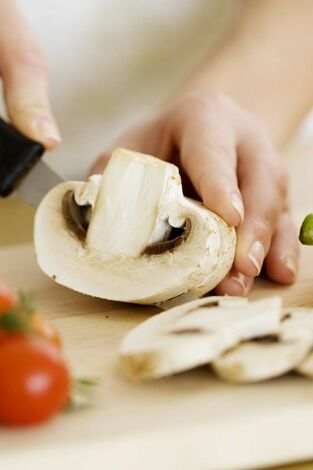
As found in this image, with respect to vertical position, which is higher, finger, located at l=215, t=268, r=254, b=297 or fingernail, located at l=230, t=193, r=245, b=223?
fingernail, located at l=230, t=193, r=245, b=223

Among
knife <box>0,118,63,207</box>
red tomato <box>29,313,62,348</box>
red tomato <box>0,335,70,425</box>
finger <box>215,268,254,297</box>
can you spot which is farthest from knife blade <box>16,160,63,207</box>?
red tomato <box>0,335,70,425</box>

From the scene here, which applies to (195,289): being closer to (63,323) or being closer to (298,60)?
(63,323)

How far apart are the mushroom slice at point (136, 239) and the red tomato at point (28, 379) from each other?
0.61 meters

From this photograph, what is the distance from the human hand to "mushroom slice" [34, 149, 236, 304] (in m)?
0.08

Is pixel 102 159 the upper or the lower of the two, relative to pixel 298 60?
lower

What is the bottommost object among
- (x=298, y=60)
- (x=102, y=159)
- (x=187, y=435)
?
(x=102, y=159)

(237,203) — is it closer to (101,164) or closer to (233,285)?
(233,285)

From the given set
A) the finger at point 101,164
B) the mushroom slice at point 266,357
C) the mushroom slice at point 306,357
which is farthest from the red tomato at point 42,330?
the finger at point 101,164

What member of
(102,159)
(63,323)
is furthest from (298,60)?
(63,323)

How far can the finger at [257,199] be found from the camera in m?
2.17

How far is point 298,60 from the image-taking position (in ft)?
10.8

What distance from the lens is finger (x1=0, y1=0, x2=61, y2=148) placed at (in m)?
2.15

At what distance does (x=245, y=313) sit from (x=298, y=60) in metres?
1.82

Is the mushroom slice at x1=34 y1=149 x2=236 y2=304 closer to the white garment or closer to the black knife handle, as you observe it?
the black knife handle
